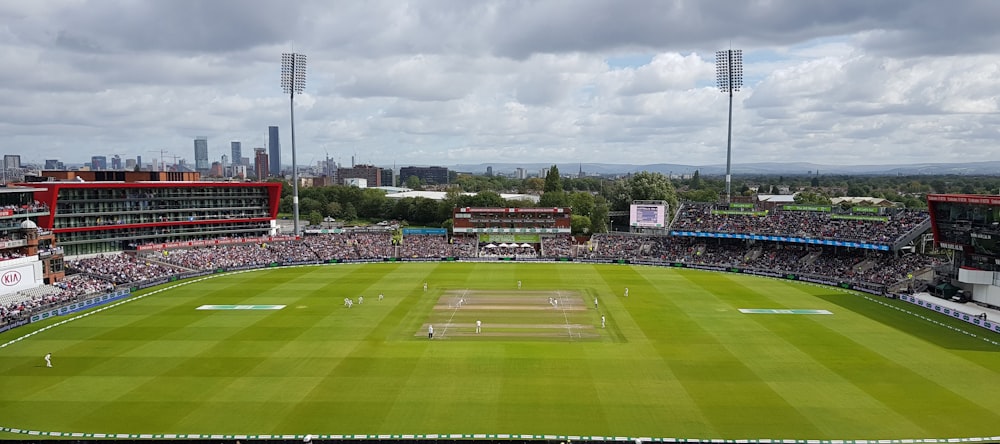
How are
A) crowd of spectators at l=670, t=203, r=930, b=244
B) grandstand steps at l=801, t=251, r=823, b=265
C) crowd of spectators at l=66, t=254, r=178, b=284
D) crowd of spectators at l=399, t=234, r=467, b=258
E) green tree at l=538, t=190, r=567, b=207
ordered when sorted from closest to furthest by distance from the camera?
crowd of spectators at l=66, t=254, r=178, b=284 < crowd of spectators at l=670, t=203, r=930, b=244 < grandstand steps at l=801, t=251, r=823, b=265 < crowd of spectators at l=399, t=234, r=467, b=258 < green tree at l=538, t=190, r=567, b=207

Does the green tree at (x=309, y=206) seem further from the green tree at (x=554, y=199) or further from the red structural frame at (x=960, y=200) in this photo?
the red structural frame at (x=960, y=200)

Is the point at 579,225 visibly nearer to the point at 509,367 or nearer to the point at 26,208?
the point at 509,367

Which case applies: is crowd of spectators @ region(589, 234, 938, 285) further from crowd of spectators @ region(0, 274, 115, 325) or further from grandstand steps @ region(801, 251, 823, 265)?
crowd of spectators @ region(0, 274, 115, 325)

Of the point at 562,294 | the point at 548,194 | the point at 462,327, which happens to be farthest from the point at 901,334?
the point at 548,194

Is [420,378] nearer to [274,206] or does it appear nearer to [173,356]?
[173,356]

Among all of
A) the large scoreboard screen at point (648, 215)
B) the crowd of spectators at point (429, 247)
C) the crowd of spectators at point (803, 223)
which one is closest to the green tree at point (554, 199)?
the large scoreboard screen at point (648, 215)

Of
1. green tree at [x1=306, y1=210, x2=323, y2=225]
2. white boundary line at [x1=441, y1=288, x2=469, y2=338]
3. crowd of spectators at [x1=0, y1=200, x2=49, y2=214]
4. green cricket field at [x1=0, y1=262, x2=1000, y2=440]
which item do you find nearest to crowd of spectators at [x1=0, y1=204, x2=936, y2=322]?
crowd of spectators at [x1=0, y1=200, x2=49, y2=214]
